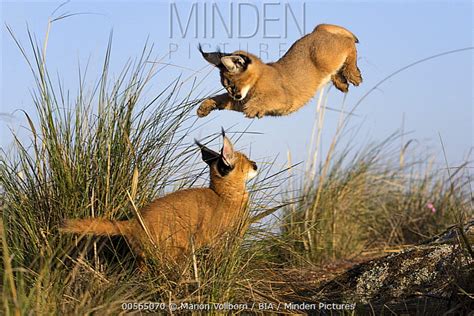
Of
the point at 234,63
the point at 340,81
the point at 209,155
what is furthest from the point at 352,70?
the point at 209,155

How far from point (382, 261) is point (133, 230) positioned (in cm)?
167

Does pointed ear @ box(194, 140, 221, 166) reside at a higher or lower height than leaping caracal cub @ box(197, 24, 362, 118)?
lower

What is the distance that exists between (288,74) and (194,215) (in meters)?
1.80

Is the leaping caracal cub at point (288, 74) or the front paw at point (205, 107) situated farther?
the leaping caracal cub at point (288, 74)

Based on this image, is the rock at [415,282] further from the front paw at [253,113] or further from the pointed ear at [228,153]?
the front paw at [253,113]

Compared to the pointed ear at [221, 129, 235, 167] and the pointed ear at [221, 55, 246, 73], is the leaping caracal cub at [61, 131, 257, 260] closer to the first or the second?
the pointed ear at [221, 129, 235, 167]

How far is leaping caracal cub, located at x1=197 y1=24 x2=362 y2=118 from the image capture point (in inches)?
223

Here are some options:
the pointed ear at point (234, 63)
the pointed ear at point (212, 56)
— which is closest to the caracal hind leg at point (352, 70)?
the pointed ear at point (234, 63)

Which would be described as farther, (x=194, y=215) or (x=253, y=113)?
(x=253, y=113)

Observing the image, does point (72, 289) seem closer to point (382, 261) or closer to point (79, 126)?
point (79, 126)

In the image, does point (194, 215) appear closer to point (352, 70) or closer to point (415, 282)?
point (415, 282)

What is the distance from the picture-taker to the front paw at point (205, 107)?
545 cm

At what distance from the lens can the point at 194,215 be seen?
4.93 m

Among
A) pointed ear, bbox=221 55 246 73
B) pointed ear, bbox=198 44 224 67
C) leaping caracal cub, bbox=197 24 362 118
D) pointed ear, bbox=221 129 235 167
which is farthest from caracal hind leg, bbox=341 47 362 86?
pointed ear, bbox=221 129 235 167
